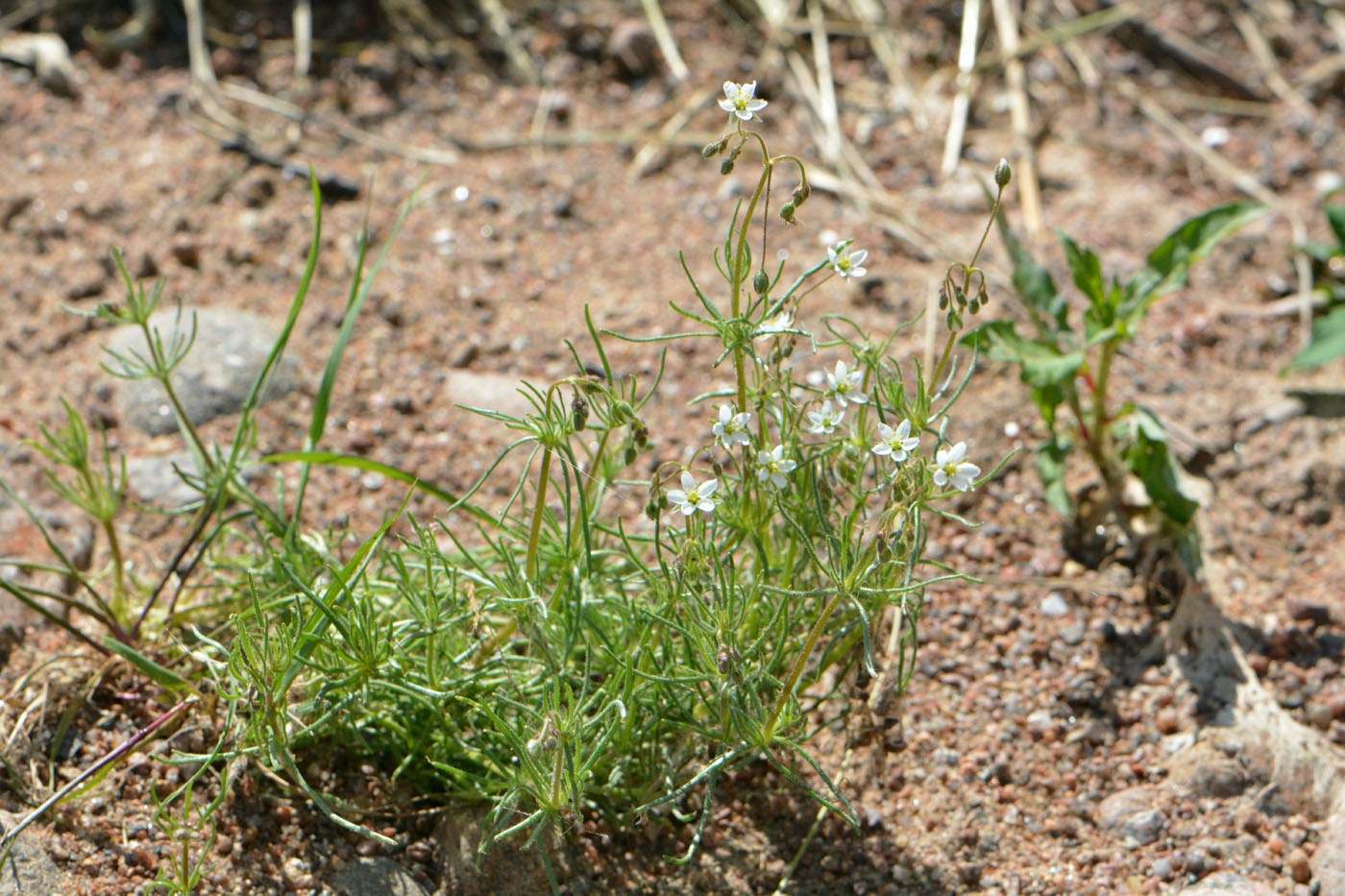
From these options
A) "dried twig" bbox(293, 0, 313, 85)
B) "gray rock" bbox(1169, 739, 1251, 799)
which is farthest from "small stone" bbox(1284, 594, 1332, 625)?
"dried twig" bbox(293, 0, 313, 85)

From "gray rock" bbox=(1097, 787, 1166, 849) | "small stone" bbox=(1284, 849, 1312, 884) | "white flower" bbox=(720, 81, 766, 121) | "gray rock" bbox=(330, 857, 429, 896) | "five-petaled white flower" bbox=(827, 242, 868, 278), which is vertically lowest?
"gray rock" bbox=(330, 857, 429, 896)

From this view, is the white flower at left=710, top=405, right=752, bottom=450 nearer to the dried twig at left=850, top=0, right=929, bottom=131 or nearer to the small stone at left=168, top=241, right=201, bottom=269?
the small stone at left=168, top=241, right=201, bottom=269

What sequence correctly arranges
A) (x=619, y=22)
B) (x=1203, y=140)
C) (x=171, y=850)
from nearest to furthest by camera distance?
(x=171, y=850) < (x=1203, y=140) < (x=619, y=22)

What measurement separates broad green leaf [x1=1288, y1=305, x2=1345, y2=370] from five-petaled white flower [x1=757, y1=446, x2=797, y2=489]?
78.6 inches

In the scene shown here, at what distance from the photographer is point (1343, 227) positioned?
3.54 metres

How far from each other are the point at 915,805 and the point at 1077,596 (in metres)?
0.76

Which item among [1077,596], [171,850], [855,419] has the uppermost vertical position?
[855,419]

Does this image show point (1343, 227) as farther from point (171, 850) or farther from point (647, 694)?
point (171, 850)

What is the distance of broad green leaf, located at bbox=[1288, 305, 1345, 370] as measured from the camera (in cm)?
334

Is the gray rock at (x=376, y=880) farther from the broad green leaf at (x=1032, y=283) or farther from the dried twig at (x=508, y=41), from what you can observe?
the dried twig at (x=508, y=41)

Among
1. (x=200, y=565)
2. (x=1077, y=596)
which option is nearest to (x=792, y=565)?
(x=1077, y=596)

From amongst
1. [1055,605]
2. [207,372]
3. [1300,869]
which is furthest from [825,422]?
[207,372]

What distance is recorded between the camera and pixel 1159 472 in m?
2.92

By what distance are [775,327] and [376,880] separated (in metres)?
1.22
